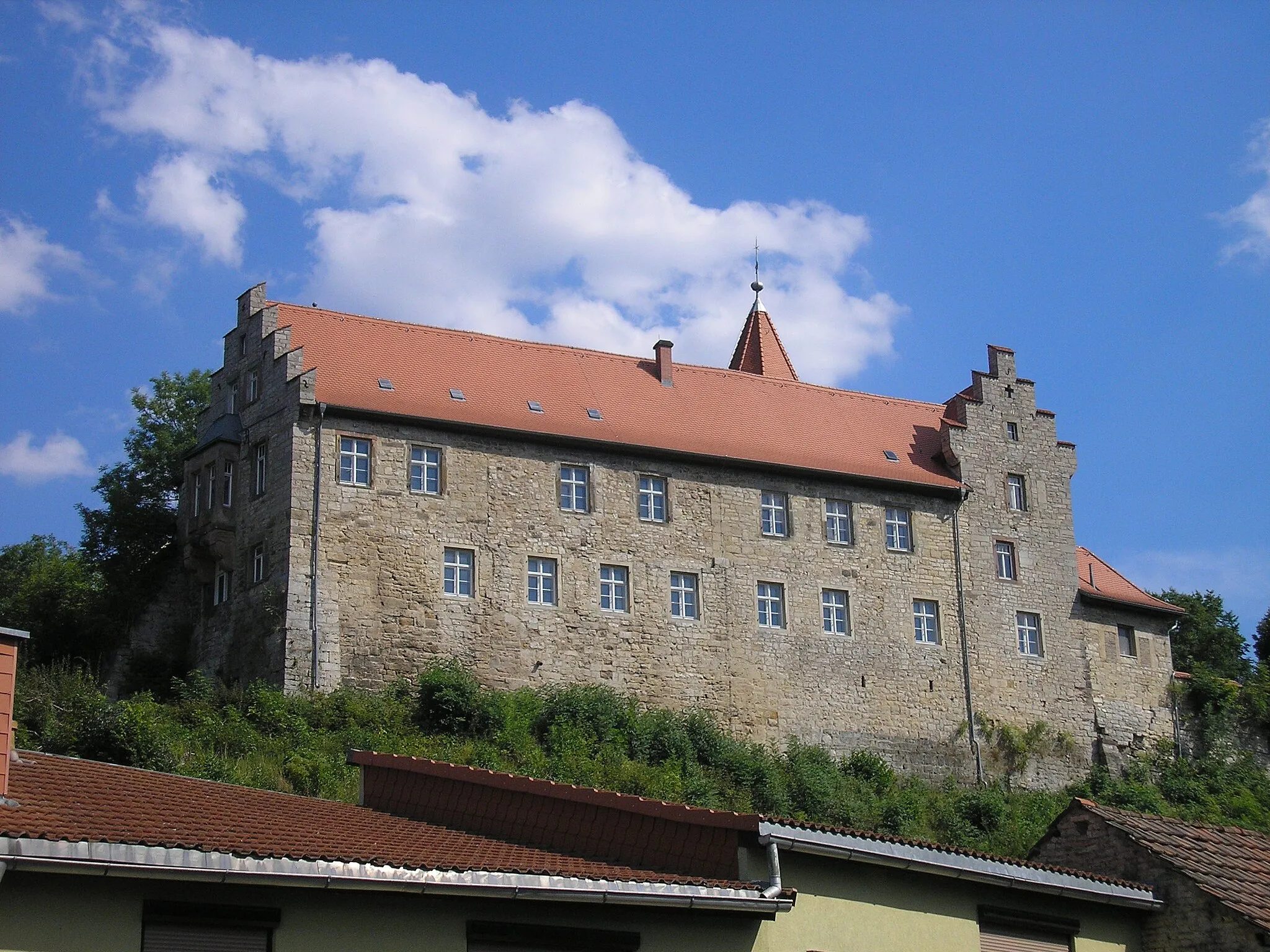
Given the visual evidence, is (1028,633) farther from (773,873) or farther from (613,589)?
(773,873)

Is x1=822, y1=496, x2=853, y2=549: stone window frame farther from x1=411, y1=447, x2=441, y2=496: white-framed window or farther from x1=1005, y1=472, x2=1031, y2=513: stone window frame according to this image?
x1=411, y1=447, x2=441, y2=496: white-framed window

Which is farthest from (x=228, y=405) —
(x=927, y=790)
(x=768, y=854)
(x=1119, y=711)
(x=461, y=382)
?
(x=768, y=854)

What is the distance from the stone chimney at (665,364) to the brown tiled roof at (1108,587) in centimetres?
1136

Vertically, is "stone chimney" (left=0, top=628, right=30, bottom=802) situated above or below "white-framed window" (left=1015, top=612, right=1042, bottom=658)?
below

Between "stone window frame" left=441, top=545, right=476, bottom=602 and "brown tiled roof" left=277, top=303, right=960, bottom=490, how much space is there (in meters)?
2.83

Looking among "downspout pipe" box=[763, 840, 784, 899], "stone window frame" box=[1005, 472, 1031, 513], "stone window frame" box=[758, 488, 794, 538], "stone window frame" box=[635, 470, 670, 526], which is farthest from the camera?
"stone window frame" box=[1005, 472, 1031, 513]

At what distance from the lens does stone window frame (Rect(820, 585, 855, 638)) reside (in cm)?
4166

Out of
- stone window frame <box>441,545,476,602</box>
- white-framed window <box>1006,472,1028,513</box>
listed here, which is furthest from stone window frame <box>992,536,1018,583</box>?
stone window frame <box>441,545,476,602</box>

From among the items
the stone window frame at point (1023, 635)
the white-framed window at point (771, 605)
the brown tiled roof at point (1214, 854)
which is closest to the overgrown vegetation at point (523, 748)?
the white-framed window at point (771, 605)

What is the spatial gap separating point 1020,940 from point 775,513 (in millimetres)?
25433

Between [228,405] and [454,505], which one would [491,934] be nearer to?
[454,505]

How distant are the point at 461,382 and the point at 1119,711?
722 inches

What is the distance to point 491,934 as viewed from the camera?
13133 mm

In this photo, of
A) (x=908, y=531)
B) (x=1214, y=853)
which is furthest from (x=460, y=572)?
(x=1214, y=853)
